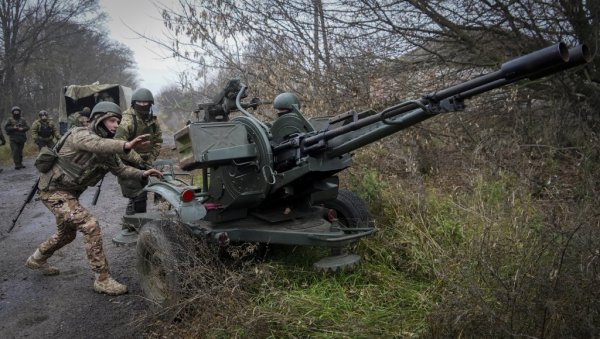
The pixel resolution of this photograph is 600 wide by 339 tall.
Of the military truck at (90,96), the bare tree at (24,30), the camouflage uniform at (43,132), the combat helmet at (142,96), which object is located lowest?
the camouflage uniform at (43,132)

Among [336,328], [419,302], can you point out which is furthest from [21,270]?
[419,302]


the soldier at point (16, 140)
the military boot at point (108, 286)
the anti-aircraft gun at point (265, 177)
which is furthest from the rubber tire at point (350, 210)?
the soldier at point (16, 140)

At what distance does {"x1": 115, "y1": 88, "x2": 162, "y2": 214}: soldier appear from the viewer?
6367 millimetres

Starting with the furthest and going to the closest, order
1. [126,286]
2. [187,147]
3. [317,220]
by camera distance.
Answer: [126,286] < [317,220] < [187,147]

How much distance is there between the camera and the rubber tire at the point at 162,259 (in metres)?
3.92

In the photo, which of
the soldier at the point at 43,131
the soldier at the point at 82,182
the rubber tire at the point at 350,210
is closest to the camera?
the soldier at the point at 82,182

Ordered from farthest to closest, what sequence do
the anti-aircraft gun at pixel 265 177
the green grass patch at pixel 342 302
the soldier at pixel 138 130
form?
the soldier at pixel 138 130 < the anti-aircraft gun at pixel 265 177 < the green grass patch at pixel 342 302

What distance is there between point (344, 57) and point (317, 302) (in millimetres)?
5415

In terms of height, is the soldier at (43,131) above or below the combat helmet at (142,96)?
below

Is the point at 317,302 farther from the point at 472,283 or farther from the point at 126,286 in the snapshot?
the point at 126,286

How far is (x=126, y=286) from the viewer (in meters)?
4.89

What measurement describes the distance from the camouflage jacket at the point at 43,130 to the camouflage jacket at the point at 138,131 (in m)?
8.76

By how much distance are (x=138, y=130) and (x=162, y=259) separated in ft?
9.84

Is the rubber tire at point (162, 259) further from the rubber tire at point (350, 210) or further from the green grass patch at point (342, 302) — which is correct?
the rubber tire at point (350, 210)
